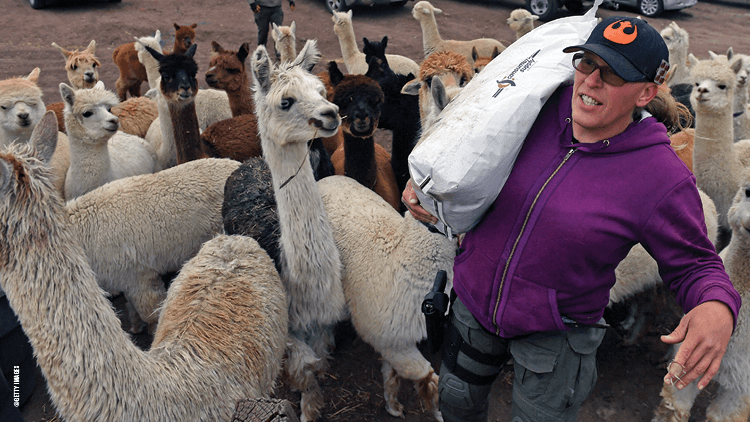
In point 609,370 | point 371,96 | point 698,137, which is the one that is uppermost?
point 371,96

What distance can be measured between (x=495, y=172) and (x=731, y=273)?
70.2 inches

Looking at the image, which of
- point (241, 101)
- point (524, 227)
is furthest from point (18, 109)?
point (524, 227)

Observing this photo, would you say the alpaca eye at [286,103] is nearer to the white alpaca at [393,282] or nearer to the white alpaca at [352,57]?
the white alpaca at [393,282]

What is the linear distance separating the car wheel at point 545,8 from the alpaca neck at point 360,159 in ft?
30.8

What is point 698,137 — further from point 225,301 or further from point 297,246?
point 225,301

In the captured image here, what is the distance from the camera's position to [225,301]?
2.64m

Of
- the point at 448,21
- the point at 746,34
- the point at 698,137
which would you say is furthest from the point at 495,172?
the point at 746,34

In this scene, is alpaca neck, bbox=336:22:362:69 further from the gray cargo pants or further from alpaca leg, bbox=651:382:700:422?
the gray cargo pants

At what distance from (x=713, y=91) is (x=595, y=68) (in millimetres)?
3039

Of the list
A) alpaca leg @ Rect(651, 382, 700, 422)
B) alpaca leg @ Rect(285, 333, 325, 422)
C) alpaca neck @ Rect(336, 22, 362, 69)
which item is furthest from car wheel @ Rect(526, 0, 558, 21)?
alpaca leg @ Rect(285, 333, 325, 422)

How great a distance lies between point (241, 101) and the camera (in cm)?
560

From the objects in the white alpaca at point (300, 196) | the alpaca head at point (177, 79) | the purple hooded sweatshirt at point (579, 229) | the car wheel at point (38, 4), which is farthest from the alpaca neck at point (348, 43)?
the car wheel at point (38, 4)

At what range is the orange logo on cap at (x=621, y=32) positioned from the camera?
1507mm

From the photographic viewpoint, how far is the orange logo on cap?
1507 mm
